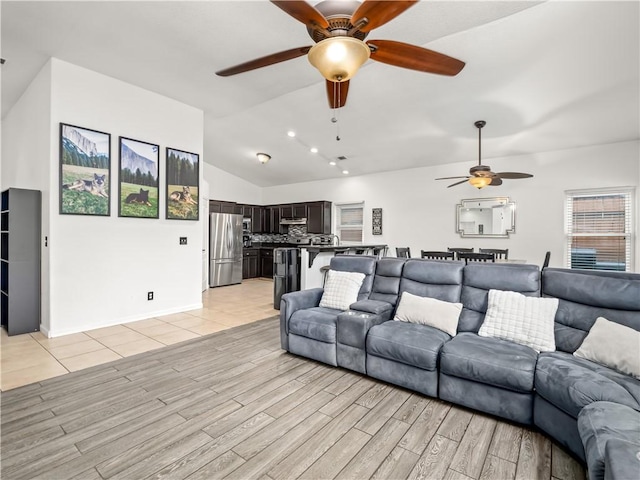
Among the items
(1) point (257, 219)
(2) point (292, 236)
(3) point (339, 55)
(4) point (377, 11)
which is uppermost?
(4) point (377, 11)

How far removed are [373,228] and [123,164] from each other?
17.1 feet

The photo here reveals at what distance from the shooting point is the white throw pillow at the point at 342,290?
3285 mm

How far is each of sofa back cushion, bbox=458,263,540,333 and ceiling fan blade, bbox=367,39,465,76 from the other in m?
1.66

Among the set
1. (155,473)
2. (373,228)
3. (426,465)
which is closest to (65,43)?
(155,473)

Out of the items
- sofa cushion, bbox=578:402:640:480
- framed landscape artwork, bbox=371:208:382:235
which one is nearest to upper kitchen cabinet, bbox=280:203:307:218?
framed landscape artwork, bbox=371:208:382:235

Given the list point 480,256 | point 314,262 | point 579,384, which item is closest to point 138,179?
point 314,262

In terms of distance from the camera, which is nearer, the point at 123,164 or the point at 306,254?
the point at 123,164

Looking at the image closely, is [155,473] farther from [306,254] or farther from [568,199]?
[568,199]

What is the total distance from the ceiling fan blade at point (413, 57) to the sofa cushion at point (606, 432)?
210 cm

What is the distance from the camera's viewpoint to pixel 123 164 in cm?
416

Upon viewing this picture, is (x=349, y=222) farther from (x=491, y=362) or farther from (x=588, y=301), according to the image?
(x=491, y=362)

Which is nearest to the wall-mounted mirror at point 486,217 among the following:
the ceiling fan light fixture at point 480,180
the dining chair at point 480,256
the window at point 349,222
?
the ceiling fan light fixture at point 480,180

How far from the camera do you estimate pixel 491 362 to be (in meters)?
2.07

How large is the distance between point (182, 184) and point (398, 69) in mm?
3498
